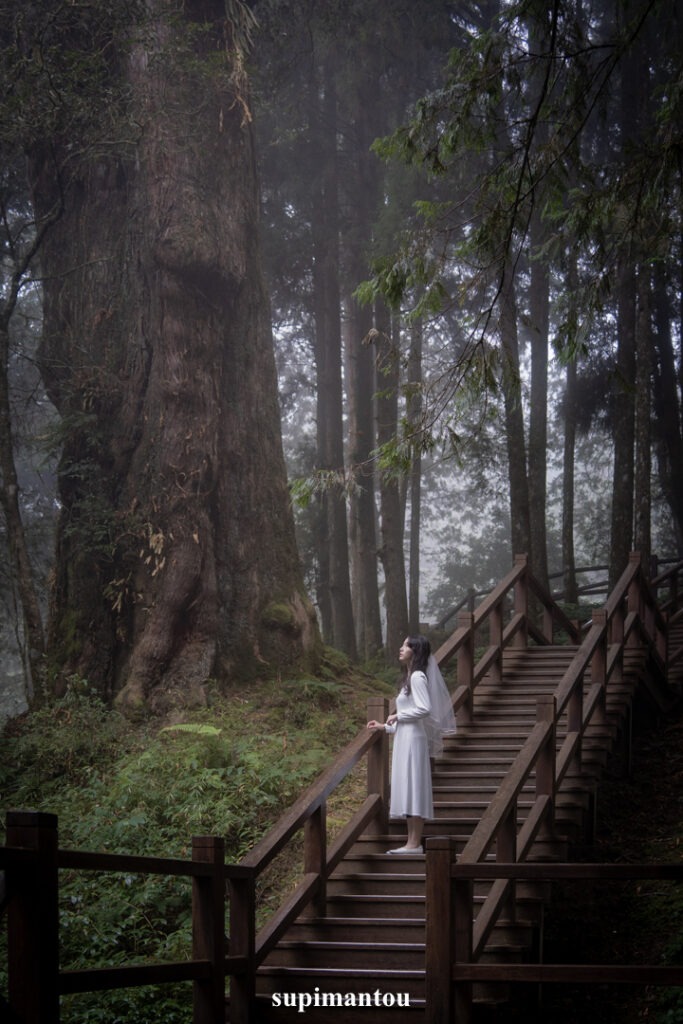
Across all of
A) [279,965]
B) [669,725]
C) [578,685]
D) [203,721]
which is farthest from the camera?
[669,725]

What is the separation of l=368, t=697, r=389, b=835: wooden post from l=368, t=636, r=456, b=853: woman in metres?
0.09

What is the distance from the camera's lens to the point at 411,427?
33.6 ft

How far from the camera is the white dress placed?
920 centimetres

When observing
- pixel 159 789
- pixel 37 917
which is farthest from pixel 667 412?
pixel 37 917

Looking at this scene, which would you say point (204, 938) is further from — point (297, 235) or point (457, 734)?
point (297, 235)

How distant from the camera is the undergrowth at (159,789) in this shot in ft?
31.6

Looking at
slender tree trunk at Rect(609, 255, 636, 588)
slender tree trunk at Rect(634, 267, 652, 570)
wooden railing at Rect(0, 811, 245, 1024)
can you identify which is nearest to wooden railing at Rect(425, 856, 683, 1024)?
wooden railing at Rect(0, 811, 245, 1024)

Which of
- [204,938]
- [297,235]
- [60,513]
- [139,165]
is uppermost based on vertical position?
[297,235]

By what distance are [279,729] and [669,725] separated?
5269mm

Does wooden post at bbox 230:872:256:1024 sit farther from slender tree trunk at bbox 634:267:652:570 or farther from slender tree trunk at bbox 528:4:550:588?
slender tree trunk at bbox 528:4:550:588

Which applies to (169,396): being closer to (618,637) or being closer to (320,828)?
(618,637)

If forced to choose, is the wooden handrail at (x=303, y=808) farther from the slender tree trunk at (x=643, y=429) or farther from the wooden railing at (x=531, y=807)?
the slender tree trunk at (x=643, y=429)

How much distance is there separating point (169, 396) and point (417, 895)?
8656 mm

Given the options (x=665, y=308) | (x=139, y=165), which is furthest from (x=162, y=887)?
(x=665, y=308)
